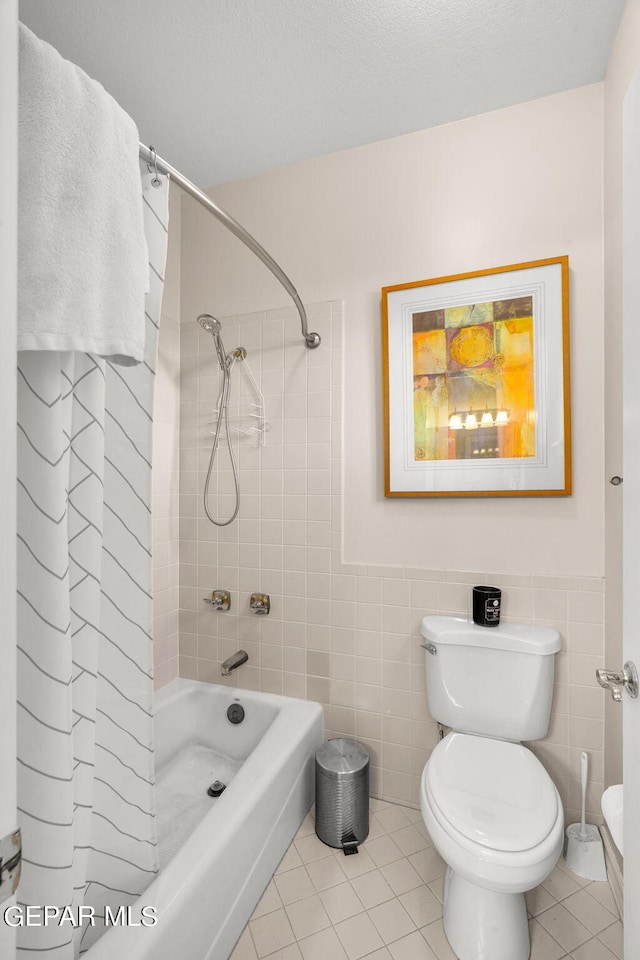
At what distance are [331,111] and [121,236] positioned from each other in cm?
140

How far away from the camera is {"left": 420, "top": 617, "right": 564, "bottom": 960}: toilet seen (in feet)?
3.57

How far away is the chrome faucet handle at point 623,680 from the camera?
763 millimetres

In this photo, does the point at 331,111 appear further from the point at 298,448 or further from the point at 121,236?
the point at 121,236

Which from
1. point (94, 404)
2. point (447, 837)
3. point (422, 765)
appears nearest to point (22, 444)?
point (94, 404)

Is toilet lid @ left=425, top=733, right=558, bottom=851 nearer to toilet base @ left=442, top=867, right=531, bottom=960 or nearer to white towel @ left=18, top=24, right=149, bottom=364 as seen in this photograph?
toilet base @ left=442, top=867, right=531, bottom=960

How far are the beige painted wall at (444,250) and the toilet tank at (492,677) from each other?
0.25 m

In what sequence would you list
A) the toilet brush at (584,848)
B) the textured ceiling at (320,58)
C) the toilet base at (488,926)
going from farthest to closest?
the toilet brush at (584,848)
the textured ceiling at (320,58)
the toilet base at (488,926)

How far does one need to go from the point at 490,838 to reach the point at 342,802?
2.04ft

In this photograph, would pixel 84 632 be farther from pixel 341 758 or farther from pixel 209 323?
pixel 209 323

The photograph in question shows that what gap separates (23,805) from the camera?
678 millimetres

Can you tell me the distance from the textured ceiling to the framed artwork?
2.00 feet

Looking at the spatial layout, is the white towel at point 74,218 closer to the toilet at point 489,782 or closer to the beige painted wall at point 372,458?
the beige painted wall at point 372,458

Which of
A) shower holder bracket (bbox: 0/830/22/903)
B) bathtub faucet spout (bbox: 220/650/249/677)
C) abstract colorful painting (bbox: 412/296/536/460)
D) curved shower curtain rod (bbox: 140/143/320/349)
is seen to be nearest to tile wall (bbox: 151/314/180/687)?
bathtub faucet spout (bbox: 220/650/249/677)

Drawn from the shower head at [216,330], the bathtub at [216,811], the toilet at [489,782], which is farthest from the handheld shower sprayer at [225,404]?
the toilet at [489,782]
